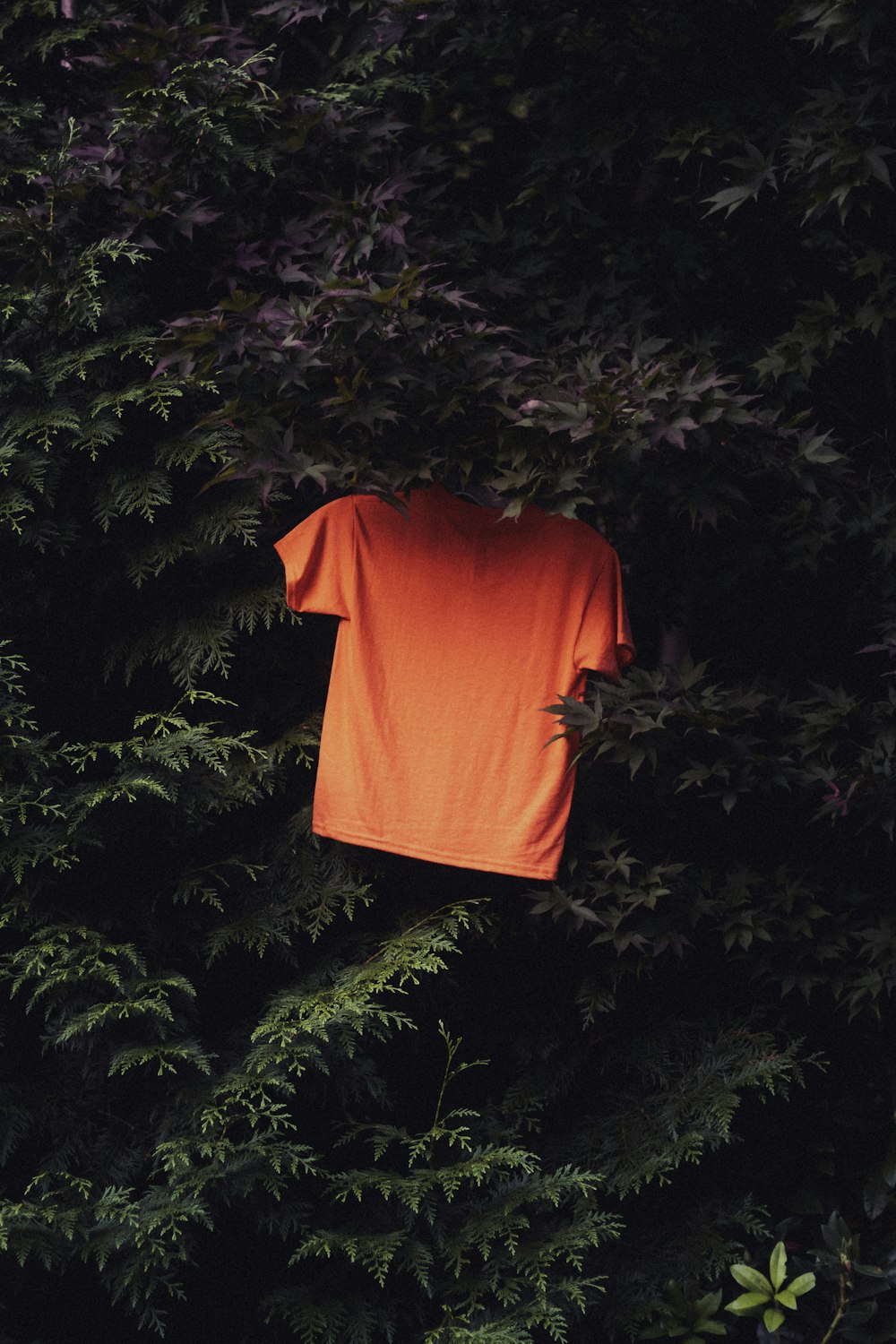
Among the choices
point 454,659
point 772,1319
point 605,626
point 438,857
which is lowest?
point 772,1319

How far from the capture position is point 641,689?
2.32m

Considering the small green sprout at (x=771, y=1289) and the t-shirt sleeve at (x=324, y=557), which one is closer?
the small green sprout at (x=771, y=1289)

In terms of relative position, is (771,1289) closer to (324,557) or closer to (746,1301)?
(746,1301)

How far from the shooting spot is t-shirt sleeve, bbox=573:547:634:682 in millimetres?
2348

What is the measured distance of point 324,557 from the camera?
8.00 ft

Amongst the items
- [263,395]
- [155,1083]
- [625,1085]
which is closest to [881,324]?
[263,395]

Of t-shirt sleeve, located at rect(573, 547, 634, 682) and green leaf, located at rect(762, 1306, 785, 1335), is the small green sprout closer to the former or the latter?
green leaf, located at rect(762, 1306, 785, 1335)

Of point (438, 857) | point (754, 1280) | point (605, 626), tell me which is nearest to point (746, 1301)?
point (754, 1280)

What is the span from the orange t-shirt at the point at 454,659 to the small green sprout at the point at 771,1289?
94 centimetres

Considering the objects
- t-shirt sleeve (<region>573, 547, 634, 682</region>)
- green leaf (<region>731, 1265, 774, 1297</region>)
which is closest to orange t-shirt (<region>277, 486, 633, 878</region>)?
t-shirt sleeve (<region>573, 547, 634, 682</region>)

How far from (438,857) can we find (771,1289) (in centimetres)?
113

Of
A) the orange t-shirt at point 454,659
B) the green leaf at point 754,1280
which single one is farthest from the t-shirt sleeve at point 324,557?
the green leaf at point 754,1280

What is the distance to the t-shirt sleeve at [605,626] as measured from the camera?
2348mm

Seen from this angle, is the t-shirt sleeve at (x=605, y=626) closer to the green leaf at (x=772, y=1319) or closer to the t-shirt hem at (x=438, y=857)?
the t-shirt hem at (x=438, y=857)
